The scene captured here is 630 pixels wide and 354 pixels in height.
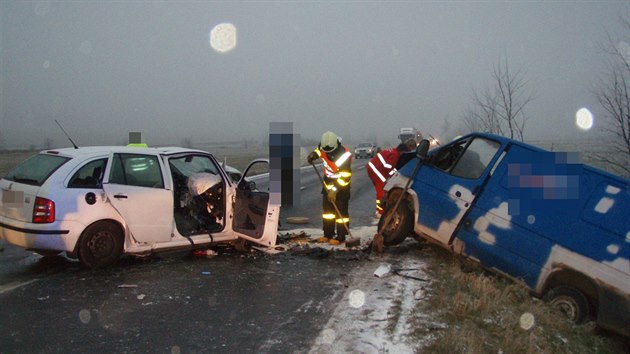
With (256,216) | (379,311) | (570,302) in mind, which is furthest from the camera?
(256,216)

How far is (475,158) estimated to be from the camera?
21.8 ft

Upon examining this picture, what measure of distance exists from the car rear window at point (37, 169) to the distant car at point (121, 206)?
16 mm

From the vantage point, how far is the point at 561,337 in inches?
189

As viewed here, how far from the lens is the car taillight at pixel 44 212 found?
595 centimetres

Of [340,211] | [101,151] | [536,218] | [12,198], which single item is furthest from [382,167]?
[12,198]

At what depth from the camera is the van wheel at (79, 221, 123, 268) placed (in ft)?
20.4

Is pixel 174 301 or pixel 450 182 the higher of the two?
pixel 450 182

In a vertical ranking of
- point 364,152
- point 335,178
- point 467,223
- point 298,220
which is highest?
point 335,178

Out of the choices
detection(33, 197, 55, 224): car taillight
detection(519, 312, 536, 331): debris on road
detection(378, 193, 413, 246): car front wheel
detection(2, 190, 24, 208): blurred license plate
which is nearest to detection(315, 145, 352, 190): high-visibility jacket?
detection(378, 193, 413, 246): car front wheel

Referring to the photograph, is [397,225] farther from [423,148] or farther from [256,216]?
[256,216]

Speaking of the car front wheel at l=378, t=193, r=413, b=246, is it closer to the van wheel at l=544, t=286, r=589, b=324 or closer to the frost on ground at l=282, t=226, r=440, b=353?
the frost on ground at l=282, t=226, r=440, b=353

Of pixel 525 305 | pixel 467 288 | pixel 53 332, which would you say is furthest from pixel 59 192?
pixel 525 305

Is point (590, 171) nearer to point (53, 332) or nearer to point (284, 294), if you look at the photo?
point (284, 294)

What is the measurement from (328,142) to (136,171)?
9.66ft
